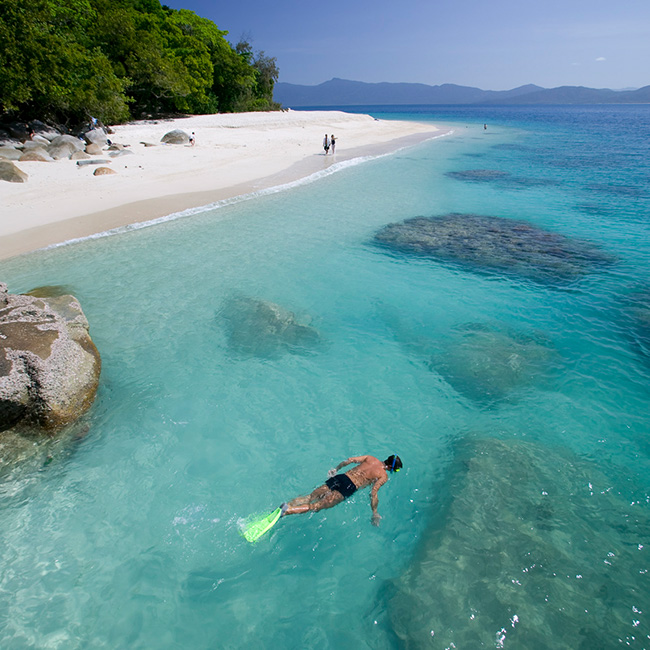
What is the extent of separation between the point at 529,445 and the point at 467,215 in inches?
553

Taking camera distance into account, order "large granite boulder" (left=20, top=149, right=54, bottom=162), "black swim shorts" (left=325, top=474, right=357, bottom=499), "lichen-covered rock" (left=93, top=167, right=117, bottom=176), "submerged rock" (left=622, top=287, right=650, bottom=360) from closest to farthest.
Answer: "black swim shorts" (left=325, top=474, right=357, bottom=499), "submerged rock" (left=622, top=287, right=650, bottom=360), "lichen-covered rock" (left=93, top=167, right=117, bottom=176), "large granite boulder" (left=20, top=149, right=54, bottom=162)

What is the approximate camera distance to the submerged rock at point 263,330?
29.7 ft

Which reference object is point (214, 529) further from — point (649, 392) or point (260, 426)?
point (649, 392)

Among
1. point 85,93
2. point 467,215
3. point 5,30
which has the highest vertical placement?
point 5,30

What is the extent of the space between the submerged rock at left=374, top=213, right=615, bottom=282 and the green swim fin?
10.3 meters

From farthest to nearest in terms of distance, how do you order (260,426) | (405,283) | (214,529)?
(405,283) < (260,426) < (214,529)

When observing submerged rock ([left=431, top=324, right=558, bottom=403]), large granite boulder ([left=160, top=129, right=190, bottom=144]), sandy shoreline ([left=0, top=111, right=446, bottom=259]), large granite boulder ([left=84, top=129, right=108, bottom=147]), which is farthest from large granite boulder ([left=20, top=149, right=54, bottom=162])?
submerged rock ([left=431, top=324, right=558, bottom=403])

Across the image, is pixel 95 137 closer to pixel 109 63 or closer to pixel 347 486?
pixel 109 63

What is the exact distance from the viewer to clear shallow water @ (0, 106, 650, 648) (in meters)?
4.54

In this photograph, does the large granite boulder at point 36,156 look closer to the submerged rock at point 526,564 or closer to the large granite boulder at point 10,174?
the large granite boulder at point 10,174

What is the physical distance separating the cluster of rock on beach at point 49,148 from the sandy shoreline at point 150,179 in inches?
22.8

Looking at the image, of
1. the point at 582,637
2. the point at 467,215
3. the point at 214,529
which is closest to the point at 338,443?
the point at 214,529

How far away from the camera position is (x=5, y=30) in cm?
2070

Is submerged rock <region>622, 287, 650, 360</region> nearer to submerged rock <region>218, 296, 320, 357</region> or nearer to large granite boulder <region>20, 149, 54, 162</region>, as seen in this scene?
submerged rock <region>218, 296, 320, 357</region>
